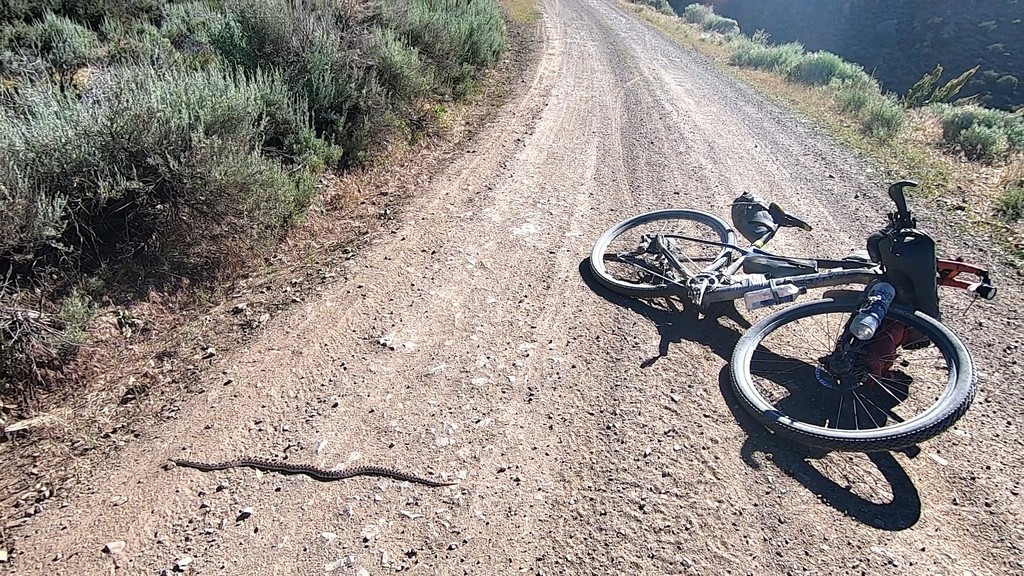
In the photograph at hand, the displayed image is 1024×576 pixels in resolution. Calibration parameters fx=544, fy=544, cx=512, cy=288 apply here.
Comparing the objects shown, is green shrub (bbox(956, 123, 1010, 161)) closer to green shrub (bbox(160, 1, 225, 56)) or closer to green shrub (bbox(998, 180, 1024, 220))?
green shrub (bbox(998, 180, 1024, 220))

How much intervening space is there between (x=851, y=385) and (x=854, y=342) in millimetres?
274

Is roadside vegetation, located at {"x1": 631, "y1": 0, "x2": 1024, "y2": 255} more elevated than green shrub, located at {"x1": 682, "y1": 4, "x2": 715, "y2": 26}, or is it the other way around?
green shrub, located at {"x1": 682, "y1": 4, "x2": 715, "y2": 26}

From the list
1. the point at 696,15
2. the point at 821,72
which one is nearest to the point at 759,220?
the point at 821,72

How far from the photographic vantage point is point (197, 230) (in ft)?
14.7

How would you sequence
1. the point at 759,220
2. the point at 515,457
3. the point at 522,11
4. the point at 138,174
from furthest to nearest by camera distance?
the point at 522,11
the point at 759,220
the point at 138,174
the point at 515,457

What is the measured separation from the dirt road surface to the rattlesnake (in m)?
0.05

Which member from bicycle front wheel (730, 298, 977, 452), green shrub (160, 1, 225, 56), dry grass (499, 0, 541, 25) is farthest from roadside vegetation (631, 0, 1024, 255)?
green shrub (160, 1, 225, 56)

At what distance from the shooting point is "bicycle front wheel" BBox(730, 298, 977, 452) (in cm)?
279

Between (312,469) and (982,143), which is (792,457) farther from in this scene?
(982,143)

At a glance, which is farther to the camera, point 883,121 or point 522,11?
point 522,11

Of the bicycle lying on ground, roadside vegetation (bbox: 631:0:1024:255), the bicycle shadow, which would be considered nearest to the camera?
the bicycle shadow

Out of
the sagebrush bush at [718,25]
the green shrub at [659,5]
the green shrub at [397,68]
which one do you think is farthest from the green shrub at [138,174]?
the green shrub at [659,5]

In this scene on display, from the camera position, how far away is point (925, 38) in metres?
29.3

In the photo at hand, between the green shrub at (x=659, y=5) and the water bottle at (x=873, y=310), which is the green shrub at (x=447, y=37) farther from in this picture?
the green shrub at (x=659, y=5)
